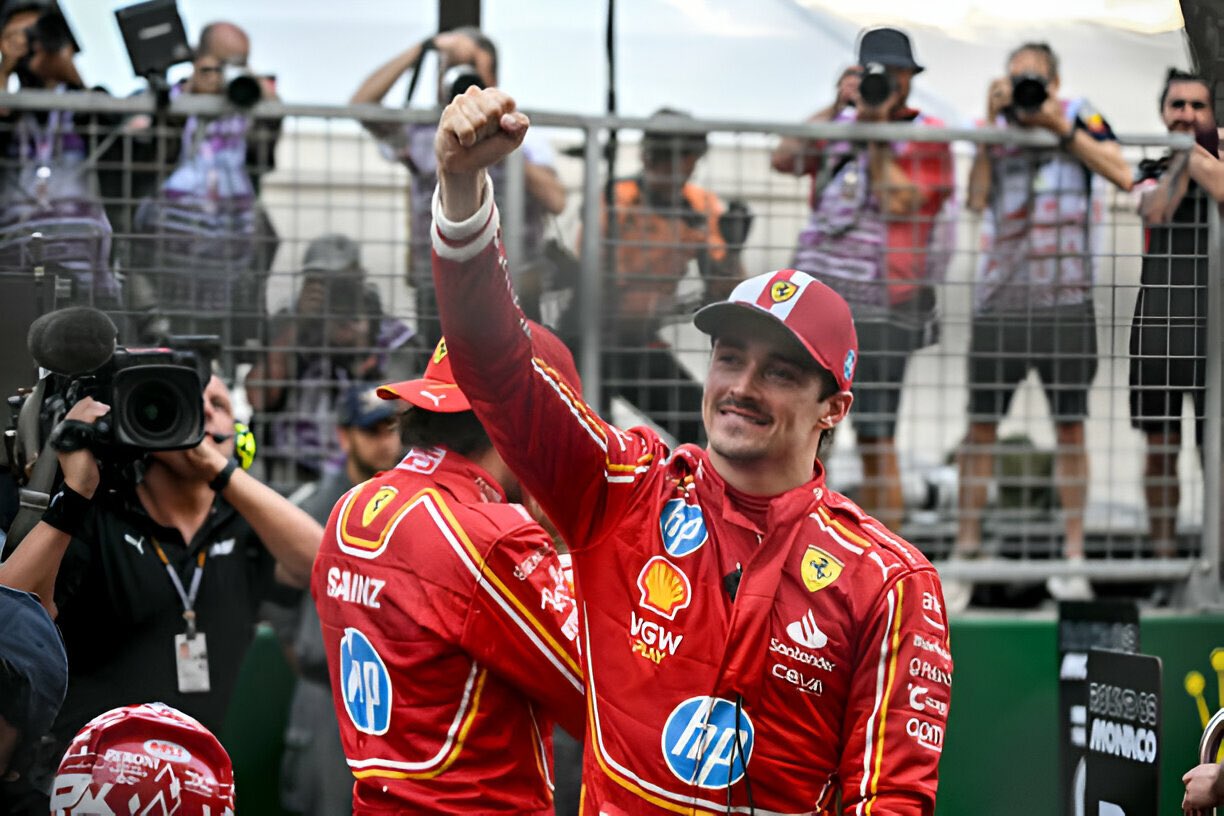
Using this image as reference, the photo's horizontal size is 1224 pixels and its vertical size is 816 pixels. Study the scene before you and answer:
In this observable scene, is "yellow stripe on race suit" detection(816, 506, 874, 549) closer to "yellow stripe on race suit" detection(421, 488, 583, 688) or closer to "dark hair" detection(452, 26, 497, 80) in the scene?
"yellow stripe on race suit" detection(421, 488, 583, 688)

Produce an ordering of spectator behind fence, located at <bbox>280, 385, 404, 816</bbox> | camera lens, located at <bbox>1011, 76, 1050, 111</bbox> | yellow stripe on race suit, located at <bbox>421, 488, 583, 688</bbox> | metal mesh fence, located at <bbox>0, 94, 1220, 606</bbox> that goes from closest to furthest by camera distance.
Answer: yellow stripe on race suit, located at <bbox>421, 488, 583, 688</bbox> → spectator behind fence, located at <bbox>280, 385, 404, 816</bbox> → metal mesh fence, located at <bbox>0, 94, 1220, 606</bbox> → camera lens, located at <bbox>1011, 76, 1050, 111</bbox>

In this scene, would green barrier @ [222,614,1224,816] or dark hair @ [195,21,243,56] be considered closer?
green barrier @ [222,614,1224,816]

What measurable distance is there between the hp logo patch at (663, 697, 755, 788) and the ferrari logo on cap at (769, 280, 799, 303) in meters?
0.76

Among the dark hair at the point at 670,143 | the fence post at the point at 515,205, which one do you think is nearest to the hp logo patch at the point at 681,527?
the fence post at the point at 515,205

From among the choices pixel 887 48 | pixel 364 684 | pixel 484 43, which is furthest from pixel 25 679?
pixel 887 48

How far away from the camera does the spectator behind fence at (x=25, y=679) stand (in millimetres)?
2713

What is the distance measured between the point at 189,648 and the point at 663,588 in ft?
5.93

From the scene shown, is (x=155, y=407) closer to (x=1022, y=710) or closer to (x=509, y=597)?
(x=509, y=597)

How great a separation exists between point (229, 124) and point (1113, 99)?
10.4ft

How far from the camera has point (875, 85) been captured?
5.83 m

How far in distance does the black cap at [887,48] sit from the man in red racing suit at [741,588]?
8.24 feet

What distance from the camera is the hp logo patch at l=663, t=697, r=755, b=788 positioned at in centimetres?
302

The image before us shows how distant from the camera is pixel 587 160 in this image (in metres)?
5.74

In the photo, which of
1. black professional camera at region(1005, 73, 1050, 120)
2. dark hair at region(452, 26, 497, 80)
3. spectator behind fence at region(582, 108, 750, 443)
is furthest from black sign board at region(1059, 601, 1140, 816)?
dark hair at region(452, 26, 497, 80)
